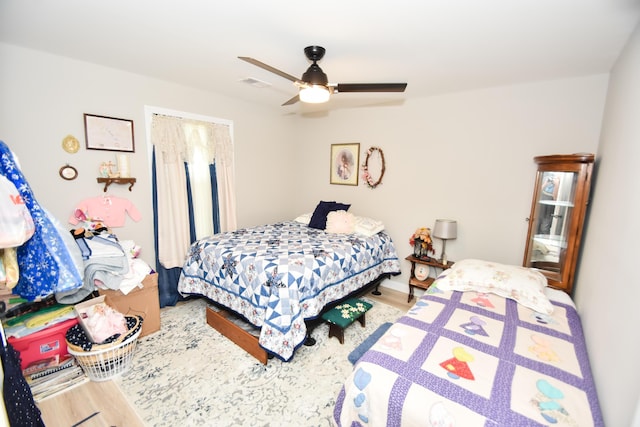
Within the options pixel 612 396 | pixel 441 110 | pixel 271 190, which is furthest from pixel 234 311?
pixel 441 110

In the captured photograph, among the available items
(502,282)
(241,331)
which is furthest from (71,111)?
(502,282)

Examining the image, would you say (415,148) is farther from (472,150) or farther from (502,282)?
(502,282)

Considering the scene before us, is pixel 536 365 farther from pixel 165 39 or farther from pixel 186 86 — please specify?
pixel 186 86

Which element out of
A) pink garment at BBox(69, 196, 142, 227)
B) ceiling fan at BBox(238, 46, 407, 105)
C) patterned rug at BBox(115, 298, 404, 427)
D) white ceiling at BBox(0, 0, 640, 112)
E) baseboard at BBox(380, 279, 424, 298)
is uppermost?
white ceiling at BBox(0, 0, 640, 112)

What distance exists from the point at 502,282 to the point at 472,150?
1582 mm

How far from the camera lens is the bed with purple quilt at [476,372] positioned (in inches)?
43.1

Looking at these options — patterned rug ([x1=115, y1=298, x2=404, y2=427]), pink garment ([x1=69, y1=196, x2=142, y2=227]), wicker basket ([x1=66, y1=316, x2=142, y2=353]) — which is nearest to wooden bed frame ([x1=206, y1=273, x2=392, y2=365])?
patterned rug ([x1=115, y1=298, x2=404, y2=427])

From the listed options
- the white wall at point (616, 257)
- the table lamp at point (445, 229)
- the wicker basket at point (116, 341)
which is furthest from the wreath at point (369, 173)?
the wicker basket at point (116, 341)

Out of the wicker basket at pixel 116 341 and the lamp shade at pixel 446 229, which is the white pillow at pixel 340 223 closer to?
the lamp shade at pixel 446 229

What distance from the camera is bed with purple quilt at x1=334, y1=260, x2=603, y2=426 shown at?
3.59 feet

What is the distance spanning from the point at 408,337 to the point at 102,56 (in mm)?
3243

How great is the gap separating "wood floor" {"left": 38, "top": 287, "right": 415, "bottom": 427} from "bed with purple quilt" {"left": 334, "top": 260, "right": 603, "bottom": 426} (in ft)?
4.81

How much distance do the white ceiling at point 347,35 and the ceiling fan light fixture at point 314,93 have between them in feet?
1.07

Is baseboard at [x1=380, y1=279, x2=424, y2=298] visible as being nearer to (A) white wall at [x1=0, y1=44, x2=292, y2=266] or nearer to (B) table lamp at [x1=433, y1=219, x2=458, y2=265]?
(B) table lamp at [x1=433, y1=219, x2=458, y2=265]
